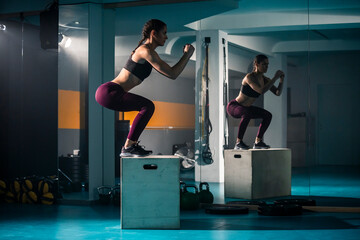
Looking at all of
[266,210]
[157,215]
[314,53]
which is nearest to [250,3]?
[314,53]

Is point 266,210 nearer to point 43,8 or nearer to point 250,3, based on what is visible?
point 250,3

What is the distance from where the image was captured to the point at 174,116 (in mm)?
6977

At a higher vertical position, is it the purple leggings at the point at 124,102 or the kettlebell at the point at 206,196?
the purple leggings at the point at 124,102

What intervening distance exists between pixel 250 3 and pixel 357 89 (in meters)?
1.70

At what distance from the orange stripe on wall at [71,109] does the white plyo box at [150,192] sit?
2.14 m

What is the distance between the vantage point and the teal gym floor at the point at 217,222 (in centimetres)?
472

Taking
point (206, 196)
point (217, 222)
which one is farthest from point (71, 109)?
point (217, 222)

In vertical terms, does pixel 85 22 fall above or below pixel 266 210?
above

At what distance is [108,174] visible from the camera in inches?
282

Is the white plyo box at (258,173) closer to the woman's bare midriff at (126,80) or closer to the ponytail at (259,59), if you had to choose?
the ponytail at (259,59)

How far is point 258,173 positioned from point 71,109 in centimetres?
256

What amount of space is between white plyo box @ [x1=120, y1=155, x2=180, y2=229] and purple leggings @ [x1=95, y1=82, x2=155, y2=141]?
32 cm

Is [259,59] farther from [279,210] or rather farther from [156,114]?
[279,210]

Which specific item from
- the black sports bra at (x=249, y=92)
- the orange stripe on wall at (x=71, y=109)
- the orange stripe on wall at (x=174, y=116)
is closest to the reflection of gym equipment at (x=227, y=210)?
the orange stripe on wall at (x=174, y=116)
